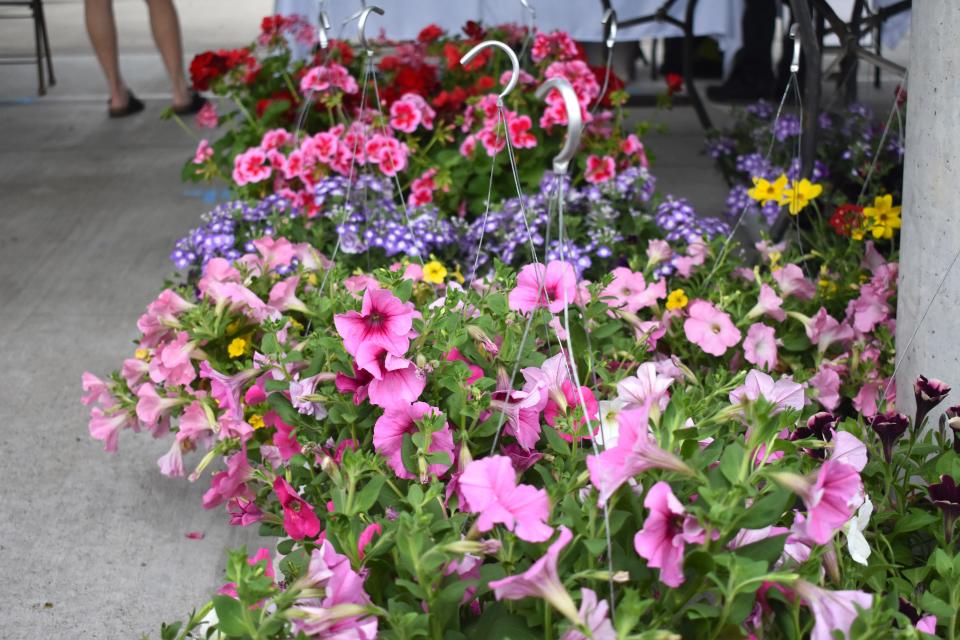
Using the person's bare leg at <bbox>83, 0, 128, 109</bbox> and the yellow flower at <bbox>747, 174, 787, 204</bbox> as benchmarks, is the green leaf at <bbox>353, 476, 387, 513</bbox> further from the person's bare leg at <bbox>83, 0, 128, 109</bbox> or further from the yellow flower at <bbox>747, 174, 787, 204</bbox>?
the person's bare leg at <bbox>83, 0, 128, 109</bbox>

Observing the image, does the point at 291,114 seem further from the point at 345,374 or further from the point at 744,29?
the point at 744,29

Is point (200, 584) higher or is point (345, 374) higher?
point (345, 374)

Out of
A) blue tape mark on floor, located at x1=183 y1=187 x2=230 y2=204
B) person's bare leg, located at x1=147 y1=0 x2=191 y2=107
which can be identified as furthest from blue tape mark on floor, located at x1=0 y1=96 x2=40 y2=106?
blue tape mark on floor, located at x1=183 y1=187 x2=230 y2=204

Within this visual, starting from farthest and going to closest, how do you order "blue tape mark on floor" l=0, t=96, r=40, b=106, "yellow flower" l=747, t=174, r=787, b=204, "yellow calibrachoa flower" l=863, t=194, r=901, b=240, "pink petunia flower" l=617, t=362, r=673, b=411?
"blue tape mark on floor" l=0, t=96, r=40, b=106, "yellow flower" l=747, t=174, r=787, b=204, "yellow calibrachoa flower" l=863, t=194, r=901, b=240, "pink petunia flower" l=617, t=362, r=673, b=411

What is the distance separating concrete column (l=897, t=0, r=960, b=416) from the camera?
1.56 meters

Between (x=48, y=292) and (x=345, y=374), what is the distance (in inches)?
86.5

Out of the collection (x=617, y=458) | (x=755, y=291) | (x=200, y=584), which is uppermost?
(x=617, y=458)

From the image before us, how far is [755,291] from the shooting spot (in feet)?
6.95

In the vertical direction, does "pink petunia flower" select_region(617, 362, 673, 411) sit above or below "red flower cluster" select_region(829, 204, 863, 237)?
above

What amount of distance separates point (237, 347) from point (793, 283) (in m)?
0.97

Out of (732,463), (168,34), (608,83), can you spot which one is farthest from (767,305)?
(168,34)

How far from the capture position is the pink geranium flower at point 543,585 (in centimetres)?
97

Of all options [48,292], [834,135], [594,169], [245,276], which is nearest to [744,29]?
[834,135]

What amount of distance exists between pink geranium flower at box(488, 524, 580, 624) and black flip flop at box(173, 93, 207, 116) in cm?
486
